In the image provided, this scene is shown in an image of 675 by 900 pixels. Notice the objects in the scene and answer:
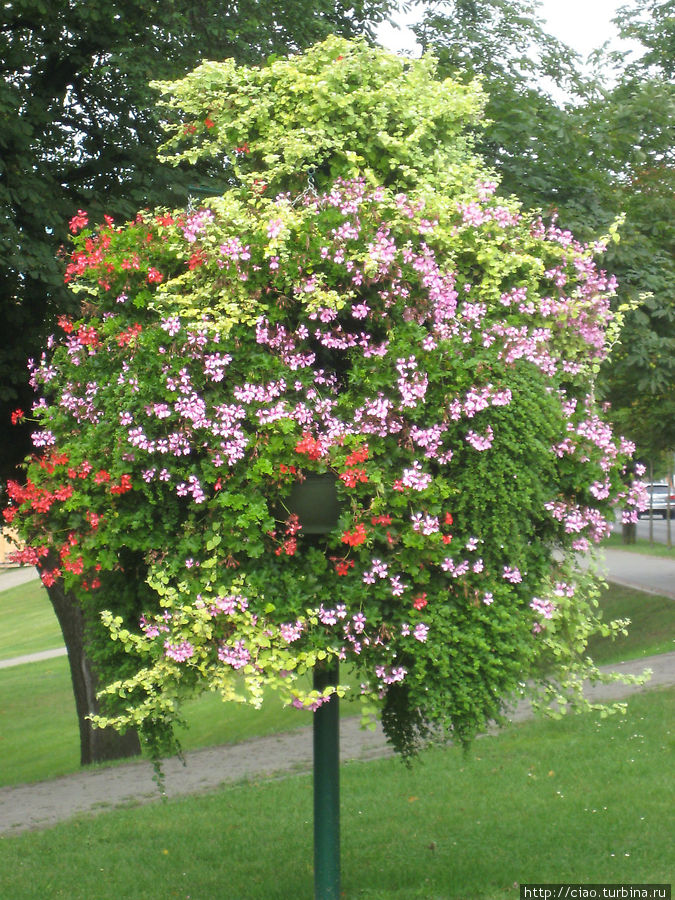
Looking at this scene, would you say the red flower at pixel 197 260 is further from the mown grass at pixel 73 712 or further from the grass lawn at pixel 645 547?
the grass lawn at pixel 645 547

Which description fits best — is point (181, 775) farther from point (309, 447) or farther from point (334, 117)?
point (334, 117)

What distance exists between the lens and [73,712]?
65.6ft

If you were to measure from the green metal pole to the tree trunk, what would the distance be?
22.9 ft

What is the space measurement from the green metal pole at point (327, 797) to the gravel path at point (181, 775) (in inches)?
190

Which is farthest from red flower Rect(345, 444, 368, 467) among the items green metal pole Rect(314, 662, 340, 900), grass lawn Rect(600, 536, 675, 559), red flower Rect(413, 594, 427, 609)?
grass lawn Rect(600, 536, 675, 559)

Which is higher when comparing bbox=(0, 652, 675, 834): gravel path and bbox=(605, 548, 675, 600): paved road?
bbox=(605, 548, 675, 600): paved road

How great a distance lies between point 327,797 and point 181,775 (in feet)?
19.6

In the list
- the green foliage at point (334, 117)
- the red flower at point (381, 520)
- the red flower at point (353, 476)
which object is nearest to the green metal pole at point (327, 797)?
the red flower at point (381, 520)

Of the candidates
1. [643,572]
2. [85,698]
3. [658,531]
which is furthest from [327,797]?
[658,531]

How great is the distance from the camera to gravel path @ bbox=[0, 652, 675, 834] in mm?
9773

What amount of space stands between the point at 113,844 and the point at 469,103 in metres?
6.18

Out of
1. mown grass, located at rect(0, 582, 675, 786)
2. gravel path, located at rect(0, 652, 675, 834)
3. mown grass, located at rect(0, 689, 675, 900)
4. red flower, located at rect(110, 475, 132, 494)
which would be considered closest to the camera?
red flower, located at rect(110, 475, 132, 494)

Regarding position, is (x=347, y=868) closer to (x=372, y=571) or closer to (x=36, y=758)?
(x=372, y=571)

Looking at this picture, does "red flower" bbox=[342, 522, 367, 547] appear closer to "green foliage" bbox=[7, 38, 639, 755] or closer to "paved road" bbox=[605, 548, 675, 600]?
"green foliage" bbox=[7, 38, 639, 755]
